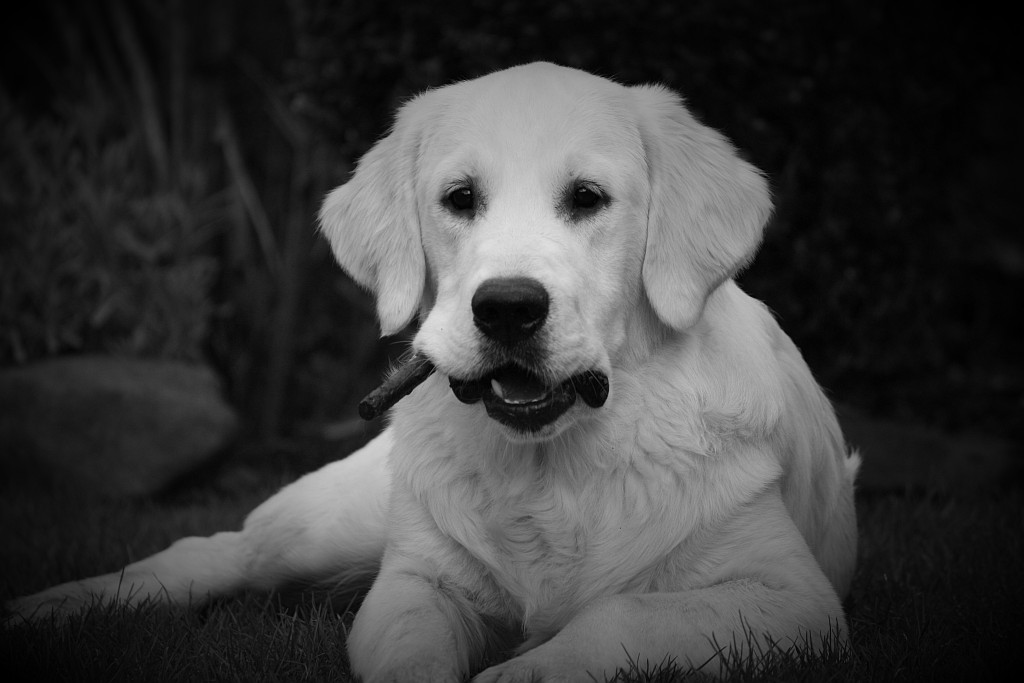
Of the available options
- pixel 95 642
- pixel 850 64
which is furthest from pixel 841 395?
pixel 95 642

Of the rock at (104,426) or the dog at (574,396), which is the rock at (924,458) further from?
the rock at (104,426)

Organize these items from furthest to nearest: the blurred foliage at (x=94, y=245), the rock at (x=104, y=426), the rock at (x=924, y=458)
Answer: the blurred foliage at (x=94, y=245) → the rock at (x=104, y=426) → the rock at (x=924, y=458)

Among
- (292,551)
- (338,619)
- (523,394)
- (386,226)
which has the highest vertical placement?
(386,226)

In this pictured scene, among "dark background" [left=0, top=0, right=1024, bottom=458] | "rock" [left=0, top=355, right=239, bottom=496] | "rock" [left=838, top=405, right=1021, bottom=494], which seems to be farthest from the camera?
"rock" [left=0, top=355, right=239, bottom=496]

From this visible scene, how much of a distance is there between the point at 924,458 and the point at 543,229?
3.49 m

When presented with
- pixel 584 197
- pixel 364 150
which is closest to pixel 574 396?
pixel 584 197

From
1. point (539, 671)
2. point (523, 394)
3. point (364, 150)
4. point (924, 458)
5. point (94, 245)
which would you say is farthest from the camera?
point (94, 245)

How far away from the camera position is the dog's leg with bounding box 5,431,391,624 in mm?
3281

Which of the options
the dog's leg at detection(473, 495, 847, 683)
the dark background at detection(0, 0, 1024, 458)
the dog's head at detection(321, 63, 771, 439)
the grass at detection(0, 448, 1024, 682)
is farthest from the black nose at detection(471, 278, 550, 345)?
the dark background at detection(0, 0, 1024, 458)

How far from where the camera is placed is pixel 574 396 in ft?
8.32

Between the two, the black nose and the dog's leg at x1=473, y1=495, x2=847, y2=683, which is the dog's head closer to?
the black nose

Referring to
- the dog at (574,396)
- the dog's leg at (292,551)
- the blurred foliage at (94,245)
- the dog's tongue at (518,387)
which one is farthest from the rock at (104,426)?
the dog's tongue at (518,387)

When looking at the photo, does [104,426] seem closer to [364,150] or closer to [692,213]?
[364,150]

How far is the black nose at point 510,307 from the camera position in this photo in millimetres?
2297
